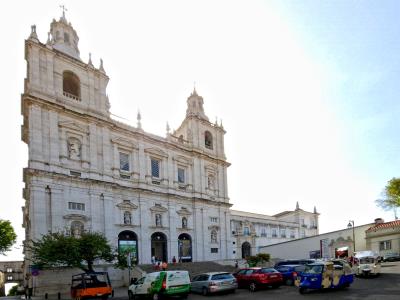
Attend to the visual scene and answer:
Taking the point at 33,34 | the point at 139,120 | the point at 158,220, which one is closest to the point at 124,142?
the point at 139,120

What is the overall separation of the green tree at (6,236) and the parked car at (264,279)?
40.3 meters

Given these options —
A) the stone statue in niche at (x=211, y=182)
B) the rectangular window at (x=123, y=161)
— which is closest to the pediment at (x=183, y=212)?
the stone statue in niche at (x=211, y=182)

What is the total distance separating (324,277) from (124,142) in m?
26.2

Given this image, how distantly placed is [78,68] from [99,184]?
11.9 m

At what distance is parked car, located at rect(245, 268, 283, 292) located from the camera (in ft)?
72.1

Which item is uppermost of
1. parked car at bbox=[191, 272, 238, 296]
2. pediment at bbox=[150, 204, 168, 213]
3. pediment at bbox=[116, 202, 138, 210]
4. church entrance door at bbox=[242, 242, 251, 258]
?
pediment at bbox=[116, 202, 138, 210]

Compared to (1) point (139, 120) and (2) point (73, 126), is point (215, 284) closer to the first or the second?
(2) point (73, 126)

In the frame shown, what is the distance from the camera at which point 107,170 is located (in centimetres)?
3706

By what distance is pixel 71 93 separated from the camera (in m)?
38.2

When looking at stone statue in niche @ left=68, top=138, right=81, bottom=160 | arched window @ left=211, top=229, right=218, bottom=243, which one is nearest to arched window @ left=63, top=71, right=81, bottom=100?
stone statue in niche @ left=68, top=138, right=81, bottom=160

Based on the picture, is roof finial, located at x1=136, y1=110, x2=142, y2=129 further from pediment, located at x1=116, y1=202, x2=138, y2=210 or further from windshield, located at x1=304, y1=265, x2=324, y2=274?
windshield, located at x1=304, y1=265, x2=324, y2=274

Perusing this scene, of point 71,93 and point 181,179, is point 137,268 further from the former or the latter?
point 71,93

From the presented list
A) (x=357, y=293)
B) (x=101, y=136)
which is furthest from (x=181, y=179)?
(x=357, y=293)

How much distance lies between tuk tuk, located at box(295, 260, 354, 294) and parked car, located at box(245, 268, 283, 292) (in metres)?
2.73
